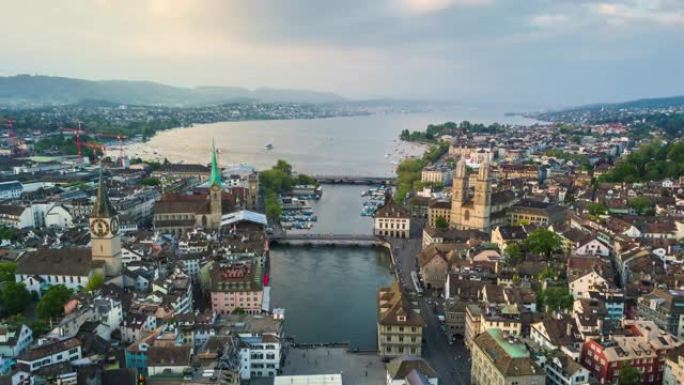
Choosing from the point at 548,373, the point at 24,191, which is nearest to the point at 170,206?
the point at 24,191

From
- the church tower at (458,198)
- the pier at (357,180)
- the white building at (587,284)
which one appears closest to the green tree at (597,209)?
the church tower at (458,198)

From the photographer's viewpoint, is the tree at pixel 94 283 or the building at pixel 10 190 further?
the building at pixel 10 190

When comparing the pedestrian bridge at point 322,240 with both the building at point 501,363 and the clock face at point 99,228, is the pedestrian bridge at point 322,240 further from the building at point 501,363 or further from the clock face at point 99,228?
the building at point 501,363

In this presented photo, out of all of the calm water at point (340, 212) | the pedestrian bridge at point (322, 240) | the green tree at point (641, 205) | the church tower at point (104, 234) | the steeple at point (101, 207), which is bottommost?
the calm water at point (340, 212)

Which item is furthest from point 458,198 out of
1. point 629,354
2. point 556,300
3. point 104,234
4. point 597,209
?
point 104,234

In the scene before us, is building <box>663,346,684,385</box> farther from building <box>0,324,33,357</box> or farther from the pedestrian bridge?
the pedestrian bridge

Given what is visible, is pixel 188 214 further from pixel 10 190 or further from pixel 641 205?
pixel 641 205

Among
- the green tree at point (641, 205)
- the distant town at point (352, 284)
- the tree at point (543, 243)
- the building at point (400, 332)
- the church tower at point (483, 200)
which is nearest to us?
the distant town at point (352, 284)
